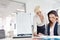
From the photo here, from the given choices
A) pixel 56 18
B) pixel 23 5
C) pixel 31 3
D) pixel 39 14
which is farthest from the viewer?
pixel 23 5

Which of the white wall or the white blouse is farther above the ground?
the white wall

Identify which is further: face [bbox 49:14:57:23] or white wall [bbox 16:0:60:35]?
white wall [bbox 16:0:60:35]

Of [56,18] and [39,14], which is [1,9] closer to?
[39,14]

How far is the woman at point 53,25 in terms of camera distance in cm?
193

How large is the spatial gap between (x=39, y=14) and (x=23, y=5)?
864 mm

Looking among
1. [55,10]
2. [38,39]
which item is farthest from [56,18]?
[38,39]

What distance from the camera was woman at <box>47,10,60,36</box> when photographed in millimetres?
1931

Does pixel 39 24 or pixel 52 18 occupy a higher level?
pixel 52 18

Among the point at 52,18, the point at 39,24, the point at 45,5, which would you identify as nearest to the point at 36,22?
the point at 39,24

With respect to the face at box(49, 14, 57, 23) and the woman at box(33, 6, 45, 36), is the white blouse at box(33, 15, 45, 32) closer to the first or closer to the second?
the woman at box(33, 6, 45, 36)

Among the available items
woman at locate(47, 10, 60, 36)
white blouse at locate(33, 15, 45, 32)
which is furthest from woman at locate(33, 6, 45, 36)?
woman at locate(47, 10, 60, 36)

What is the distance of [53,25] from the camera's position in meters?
1.97

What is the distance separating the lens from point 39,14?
206cm

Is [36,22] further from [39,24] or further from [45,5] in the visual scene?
[45,5]
